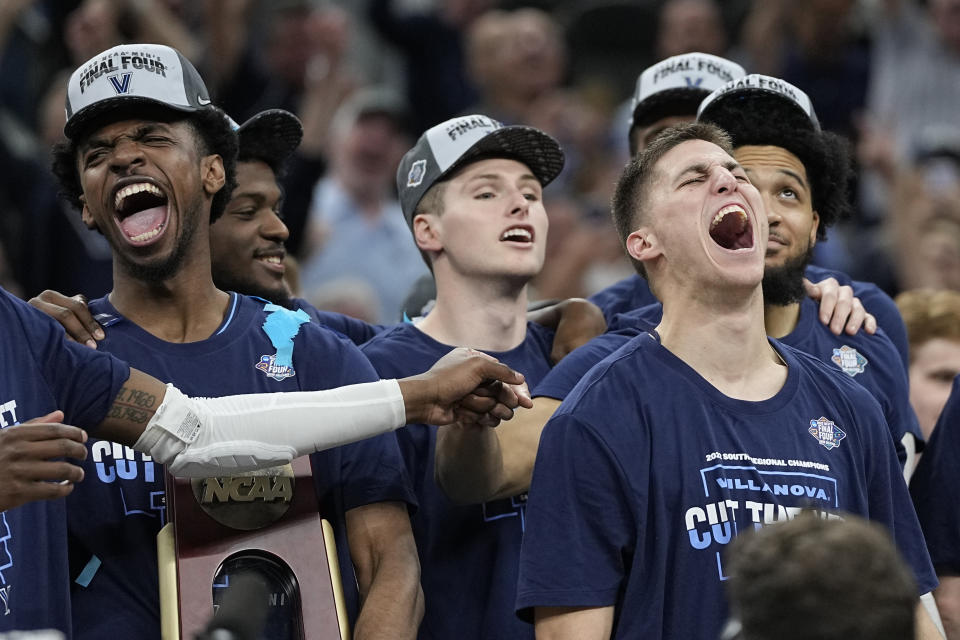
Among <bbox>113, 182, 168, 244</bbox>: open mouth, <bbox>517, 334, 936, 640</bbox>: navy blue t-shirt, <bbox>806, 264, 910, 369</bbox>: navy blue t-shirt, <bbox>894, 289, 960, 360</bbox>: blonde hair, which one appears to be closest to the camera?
<bbox>517, 334, 936, 640</bbox>: navy blue t-shirt

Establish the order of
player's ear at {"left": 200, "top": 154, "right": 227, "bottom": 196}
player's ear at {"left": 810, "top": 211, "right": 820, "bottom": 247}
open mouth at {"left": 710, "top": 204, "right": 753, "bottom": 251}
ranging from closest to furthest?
open mouth at {"left": 710, "top": 204, "right": 753, "bottom": 251} < player's ear at {"left": 200, "top": 154, "right": 227, "bottom": 196} < player's ear at {"left": 810, "top": 211, "right": 820, "bottom": 247}

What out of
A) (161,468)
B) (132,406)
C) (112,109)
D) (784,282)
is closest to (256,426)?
(132,406)

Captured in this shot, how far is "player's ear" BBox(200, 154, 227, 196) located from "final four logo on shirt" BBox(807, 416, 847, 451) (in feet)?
6.19

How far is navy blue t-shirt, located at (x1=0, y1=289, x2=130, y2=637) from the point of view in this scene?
365cm

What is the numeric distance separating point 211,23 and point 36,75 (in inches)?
45.7

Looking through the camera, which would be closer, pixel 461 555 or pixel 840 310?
pixel 461 555


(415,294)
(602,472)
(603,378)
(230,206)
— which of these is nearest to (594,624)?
(602,472)

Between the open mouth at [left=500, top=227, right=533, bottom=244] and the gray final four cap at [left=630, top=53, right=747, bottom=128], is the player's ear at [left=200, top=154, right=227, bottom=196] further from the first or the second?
the gray final four cap at [left=630, top=53, right=747, bottom=128]

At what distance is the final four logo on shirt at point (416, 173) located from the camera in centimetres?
525

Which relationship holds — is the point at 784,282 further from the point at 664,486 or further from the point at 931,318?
the point at 664,486

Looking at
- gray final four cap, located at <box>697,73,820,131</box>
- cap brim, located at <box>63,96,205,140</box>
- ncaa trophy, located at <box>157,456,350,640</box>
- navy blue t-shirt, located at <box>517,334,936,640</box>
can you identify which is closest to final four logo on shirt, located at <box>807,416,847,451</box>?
navy blue t-shirt, located at <box>517,334,936,640</box>

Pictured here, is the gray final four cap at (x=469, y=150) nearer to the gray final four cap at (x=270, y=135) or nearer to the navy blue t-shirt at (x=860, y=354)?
the gray final four cap at (x=270, y=135)

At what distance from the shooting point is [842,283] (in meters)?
5.25

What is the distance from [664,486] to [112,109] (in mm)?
1962
